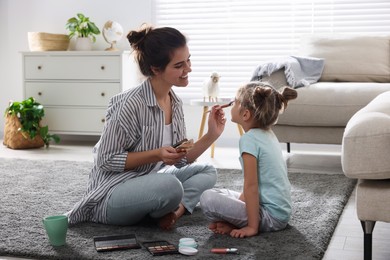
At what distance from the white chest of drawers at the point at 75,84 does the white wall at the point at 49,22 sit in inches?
17.7

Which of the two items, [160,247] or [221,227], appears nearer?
[160,247]

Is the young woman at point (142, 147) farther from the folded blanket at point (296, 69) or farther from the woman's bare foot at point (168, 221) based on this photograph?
the folded blanket at point (296, 69)

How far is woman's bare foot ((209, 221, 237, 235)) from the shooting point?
2186 millimetres

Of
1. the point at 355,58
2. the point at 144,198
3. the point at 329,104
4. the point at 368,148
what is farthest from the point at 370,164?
the point at 355,58

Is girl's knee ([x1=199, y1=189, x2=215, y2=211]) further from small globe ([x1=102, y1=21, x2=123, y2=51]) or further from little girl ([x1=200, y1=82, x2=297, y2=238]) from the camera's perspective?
small globe ([x1=102, y1=21, x2=123, y2=51])

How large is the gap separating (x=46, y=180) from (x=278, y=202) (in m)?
1.54

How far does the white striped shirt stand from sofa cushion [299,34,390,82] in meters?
2.14

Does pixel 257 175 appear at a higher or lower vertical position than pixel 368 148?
lower

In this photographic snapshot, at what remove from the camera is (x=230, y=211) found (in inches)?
84.2

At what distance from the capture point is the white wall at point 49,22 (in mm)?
5094

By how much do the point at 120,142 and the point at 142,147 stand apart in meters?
0.10

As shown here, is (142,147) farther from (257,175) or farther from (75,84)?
(75,84)

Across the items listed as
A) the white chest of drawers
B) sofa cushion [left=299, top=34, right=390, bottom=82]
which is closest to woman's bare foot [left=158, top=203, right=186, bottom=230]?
sofa cushion [left=299, top=34, right=390, bottom=82]

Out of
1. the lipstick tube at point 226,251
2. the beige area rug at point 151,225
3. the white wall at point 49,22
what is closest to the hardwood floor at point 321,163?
the beige area rug at point 151,225
